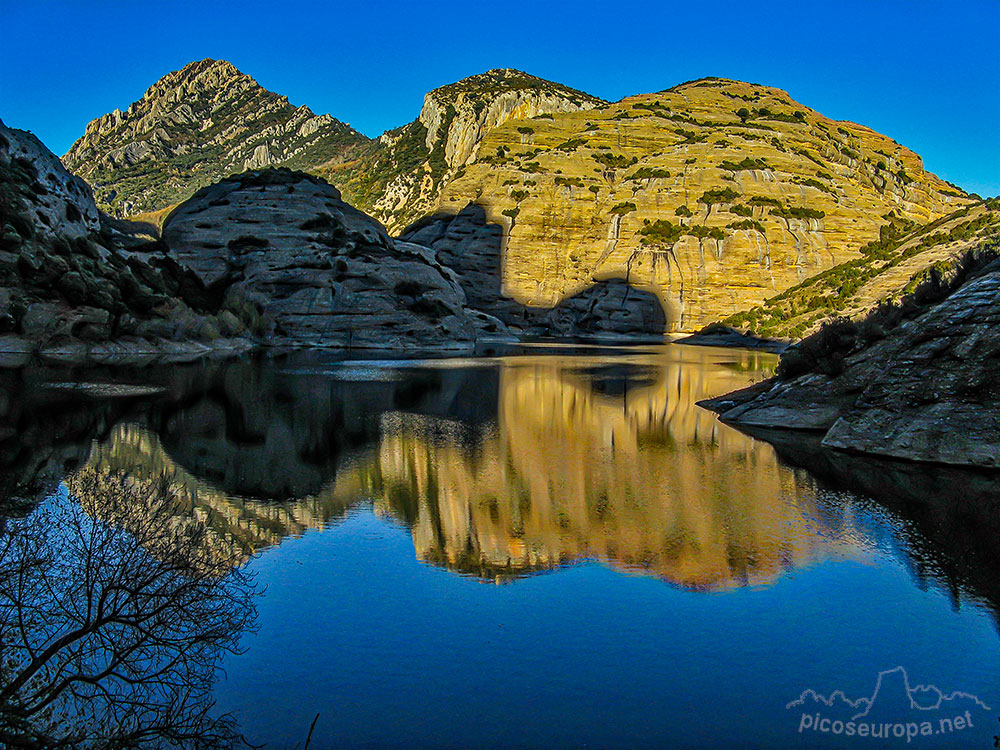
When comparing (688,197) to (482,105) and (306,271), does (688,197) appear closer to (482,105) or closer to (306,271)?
(306,271)

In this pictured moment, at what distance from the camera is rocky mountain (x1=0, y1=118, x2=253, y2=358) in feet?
116

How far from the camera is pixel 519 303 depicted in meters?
99.2

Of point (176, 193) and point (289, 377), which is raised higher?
point (176, 193)

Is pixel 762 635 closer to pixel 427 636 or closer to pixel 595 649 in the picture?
pixel 595 649

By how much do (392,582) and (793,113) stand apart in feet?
500

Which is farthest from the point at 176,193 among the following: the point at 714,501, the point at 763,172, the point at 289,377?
the point at 714,501

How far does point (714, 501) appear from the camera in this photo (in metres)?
11.8

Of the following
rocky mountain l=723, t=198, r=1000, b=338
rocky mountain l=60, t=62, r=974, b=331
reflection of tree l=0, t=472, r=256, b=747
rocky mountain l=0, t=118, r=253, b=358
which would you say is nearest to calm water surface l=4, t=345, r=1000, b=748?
reflection of tree l=0, t=472, r=256, b=747

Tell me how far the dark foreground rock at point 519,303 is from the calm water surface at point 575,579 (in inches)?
2996

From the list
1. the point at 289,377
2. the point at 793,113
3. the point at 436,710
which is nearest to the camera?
the point at 436,710

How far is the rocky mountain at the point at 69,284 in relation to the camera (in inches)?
1389

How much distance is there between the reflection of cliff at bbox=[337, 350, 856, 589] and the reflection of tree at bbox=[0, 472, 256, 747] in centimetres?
330

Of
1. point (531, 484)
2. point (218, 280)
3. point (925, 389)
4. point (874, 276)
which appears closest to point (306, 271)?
point (218, 280)

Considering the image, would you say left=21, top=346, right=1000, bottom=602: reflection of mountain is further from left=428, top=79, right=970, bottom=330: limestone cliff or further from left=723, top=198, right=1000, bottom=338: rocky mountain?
left=428, top=79, right=970, bottom=330: limestone cliff
